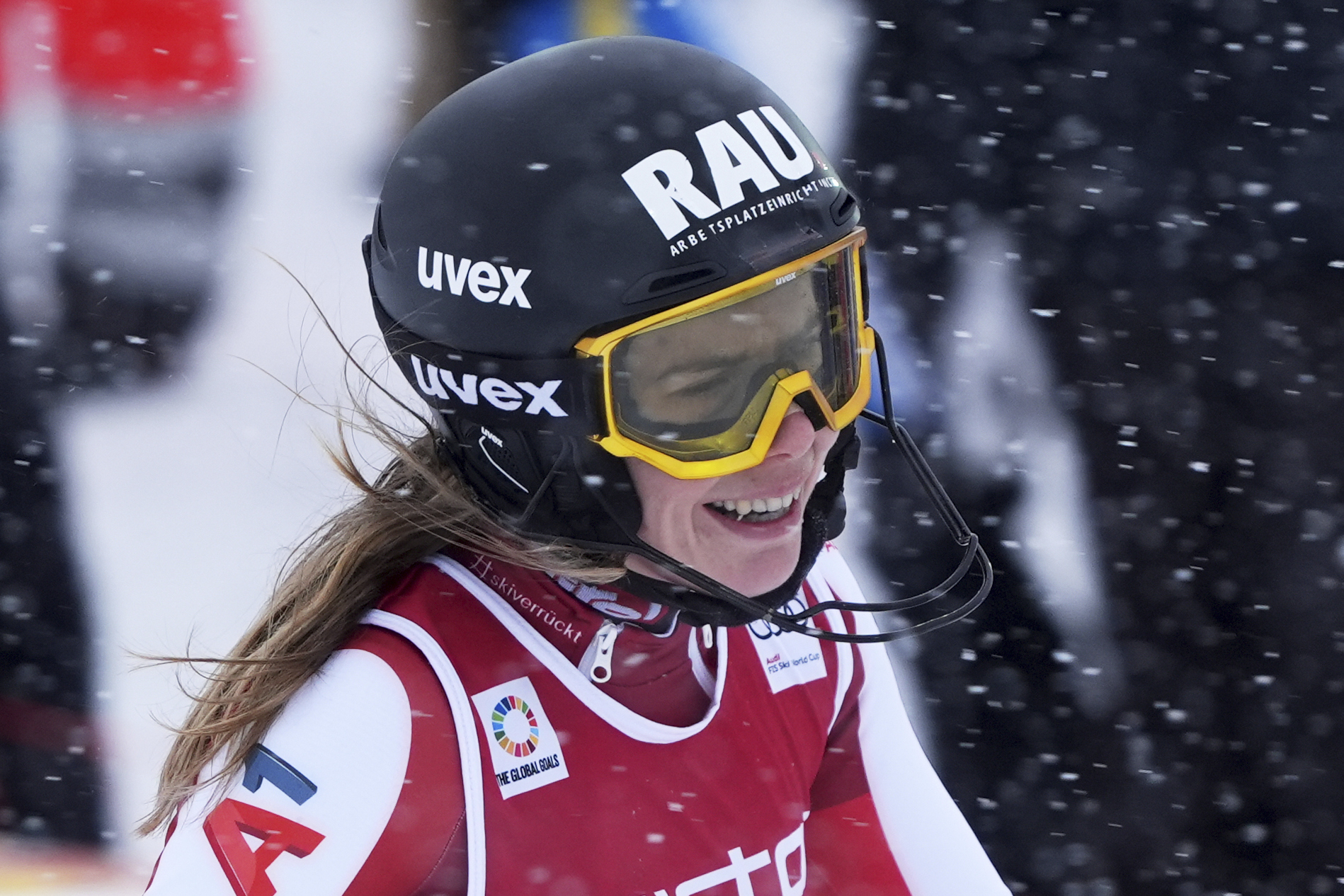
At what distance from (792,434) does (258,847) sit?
67 centimetres

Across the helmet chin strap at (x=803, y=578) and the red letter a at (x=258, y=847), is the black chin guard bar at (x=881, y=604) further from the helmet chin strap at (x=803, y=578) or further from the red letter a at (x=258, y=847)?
the red letter a at (x=258, y=847)

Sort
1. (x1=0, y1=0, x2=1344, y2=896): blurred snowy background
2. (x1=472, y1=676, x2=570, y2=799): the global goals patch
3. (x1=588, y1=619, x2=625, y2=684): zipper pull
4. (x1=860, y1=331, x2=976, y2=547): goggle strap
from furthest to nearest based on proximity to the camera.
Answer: (x1=0, y1=0, x2=1344, y2=896): blurred snowy background < (x1=860, y1=331, x2=976, y2=547): goggle strap < (x1=588, y1=619, x2=625, y2=684): zipper pull < (x1=472, y1=676, x2=570, y2=799): the global goals patch

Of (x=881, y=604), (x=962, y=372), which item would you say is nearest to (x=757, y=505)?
(x=881, y=604)

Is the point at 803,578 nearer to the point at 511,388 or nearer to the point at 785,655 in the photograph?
the point at 785,655

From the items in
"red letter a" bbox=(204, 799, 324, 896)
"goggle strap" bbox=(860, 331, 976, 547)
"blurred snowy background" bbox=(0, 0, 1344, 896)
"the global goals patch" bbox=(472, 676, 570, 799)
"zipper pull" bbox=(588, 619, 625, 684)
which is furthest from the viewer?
"blurred snowy background" bbox=(0, 0, 1344, 896)

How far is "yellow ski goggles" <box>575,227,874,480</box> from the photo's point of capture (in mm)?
1359

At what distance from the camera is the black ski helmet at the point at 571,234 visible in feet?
4.47

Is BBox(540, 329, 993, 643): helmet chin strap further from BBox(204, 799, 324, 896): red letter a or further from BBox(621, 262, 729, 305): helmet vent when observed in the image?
BBox(204, 799, 324, 896): red letter a

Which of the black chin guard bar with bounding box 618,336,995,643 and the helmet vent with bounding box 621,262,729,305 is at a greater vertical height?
the helmet vent with bounding box 621,262,729,305

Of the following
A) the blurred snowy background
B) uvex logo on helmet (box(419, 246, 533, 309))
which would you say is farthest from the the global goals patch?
the blurred snowy background

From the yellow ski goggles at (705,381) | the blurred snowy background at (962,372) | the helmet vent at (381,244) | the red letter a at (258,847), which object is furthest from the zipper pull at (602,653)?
the blurred snowy background at (962,372)

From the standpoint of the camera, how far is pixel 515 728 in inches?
53.8

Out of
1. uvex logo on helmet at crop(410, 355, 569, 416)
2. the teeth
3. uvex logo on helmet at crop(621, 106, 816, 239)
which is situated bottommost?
the teeth

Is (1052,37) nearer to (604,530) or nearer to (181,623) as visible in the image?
(604,530)
